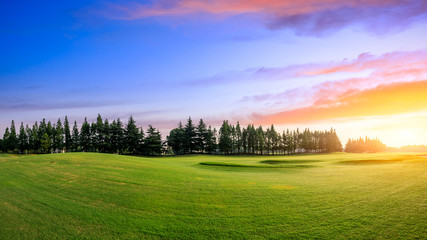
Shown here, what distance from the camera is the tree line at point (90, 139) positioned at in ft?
214

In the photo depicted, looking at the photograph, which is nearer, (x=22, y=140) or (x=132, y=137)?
(x=132, y=137)

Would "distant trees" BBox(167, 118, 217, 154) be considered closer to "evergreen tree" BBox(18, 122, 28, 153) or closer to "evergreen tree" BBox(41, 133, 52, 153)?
"evergreen tree" BBox(41, 133, 52, 153)

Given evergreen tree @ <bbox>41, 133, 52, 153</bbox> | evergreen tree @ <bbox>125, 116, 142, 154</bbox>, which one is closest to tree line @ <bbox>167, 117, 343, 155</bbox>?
evergreen tree @ <bbox>125, 116, 142, 154</bbox>

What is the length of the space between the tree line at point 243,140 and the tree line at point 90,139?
8813 millimetres

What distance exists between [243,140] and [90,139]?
5395 cm

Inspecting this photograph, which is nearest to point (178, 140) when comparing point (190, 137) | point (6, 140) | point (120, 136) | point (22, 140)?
point (190, 137)

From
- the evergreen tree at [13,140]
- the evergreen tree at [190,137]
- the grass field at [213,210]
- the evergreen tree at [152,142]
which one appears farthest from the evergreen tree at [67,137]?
the grass field at [213,210]

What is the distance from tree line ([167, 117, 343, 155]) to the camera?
72.6 meters

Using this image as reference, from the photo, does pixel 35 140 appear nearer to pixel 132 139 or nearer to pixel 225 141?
pixel 132 139

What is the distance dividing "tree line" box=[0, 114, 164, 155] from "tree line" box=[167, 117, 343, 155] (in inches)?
347

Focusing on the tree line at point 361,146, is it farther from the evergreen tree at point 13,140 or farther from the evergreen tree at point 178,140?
the evergreen tree at point 13,140

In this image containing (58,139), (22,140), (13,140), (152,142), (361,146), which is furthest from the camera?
(361,146)

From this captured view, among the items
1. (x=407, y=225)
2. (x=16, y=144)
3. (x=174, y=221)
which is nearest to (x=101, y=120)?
(x=16, y=144)

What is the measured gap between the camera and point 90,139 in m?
68.2
